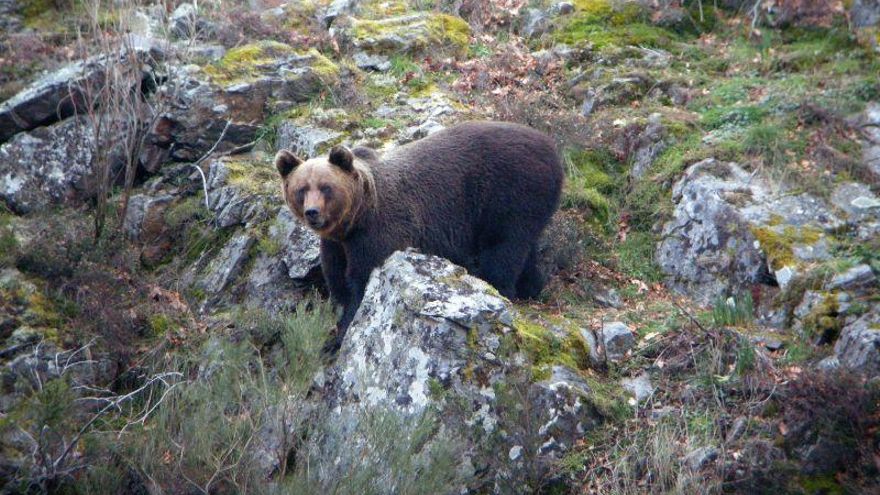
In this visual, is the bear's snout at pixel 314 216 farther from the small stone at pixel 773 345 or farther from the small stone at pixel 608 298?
the small stone at pixel 773 345

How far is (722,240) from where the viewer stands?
9.48 m

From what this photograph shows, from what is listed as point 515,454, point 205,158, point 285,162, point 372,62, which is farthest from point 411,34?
point 515,454

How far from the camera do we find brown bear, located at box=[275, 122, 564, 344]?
852 centimetres

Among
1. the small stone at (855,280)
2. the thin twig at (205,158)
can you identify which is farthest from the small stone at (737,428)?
the thin twig at (205,158)

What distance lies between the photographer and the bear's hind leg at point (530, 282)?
9490 mm

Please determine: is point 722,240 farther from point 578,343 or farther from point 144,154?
point 144,154

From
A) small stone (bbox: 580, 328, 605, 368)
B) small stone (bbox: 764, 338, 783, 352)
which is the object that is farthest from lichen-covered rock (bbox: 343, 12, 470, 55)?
small stone (bbox: 764, 338, 783, 352)

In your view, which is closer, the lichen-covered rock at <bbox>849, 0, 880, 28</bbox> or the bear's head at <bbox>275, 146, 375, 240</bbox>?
the bear's head at <bbox>275, 146, 375, 240</bbox>

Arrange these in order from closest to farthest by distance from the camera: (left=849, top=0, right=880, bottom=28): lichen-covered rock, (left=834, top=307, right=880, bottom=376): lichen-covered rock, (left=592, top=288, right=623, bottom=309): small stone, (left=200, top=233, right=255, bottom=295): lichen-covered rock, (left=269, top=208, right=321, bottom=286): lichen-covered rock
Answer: (left=834, top=307, right=880, bottom=376): lichen-covered rock < (left=269, top=208, right=321, bottom=286): lichen-covered rock < (left=592, top=288, right=623, bottom=309): small stone < (left=200, top=233, right=255, bottom=295): lichen-covered rock < (left=849, top=0, right=880, bottom=28): lichen-covered rock

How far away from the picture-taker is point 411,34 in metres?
13.3

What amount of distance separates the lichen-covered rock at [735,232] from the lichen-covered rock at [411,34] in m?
4.50

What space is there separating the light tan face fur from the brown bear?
19 mm

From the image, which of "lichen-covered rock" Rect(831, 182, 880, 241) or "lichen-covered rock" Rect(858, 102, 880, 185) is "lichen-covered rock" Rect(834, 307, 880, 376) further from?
"lichen-covered rock" Rect(858, 102, 880, 185)

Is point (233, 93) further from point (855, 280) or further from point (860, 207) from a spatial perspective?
point (855, 280)
